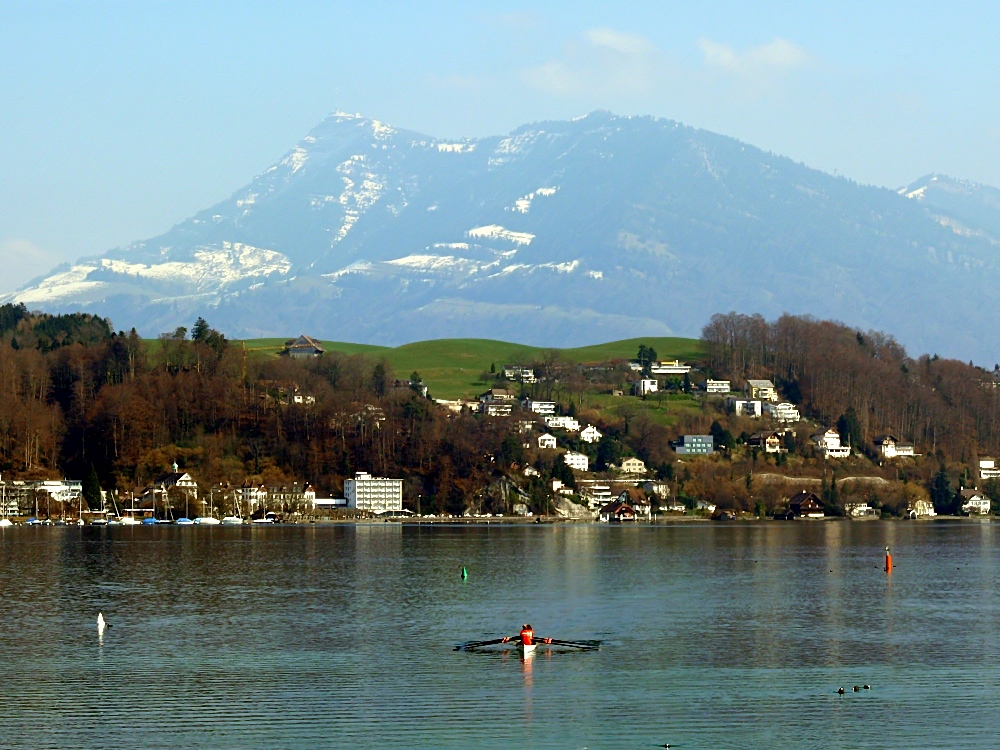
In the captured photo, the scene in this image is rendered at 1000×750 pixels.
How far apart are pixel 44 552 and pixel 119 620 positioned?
44236 millimetres

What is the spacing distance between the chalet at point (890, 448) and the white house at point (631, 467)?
36.8m

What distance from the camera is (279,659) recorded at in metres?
43.8

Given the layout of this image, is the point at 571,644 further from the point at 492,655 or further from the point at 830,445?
the point at 830,445

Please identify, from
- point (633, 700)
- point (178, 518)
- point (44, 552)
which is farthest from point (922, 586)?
point (178, 518)

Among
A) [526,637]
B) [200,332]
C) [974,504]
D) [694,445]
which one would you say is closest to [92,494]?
[200,332]

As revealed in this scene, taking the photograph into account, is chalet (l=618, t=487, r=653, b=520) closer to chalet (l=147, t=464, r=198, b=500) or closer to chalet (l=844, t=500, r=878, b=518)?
chalet (l=844, t=500, r=878, b=518)

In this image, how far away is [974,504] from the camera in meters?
188

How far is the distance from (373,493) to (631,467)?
35.0 m

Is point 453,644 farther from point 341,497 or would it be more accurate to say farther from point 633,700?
point 341,497

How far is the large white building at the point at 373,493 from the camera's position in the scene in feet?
551

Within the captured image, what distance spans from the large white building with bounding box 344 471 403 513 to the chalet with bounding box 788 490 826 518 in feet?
159

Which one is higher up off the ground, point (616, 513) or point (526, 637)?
point (616, 513)

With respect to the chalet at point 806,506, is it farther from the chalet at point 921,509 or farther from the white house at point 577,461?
the white house at point 577,461

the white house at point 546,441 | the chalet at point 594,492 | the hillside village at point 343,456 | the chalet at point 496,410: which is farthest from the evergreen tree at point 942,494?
the chalet at point 496,410
